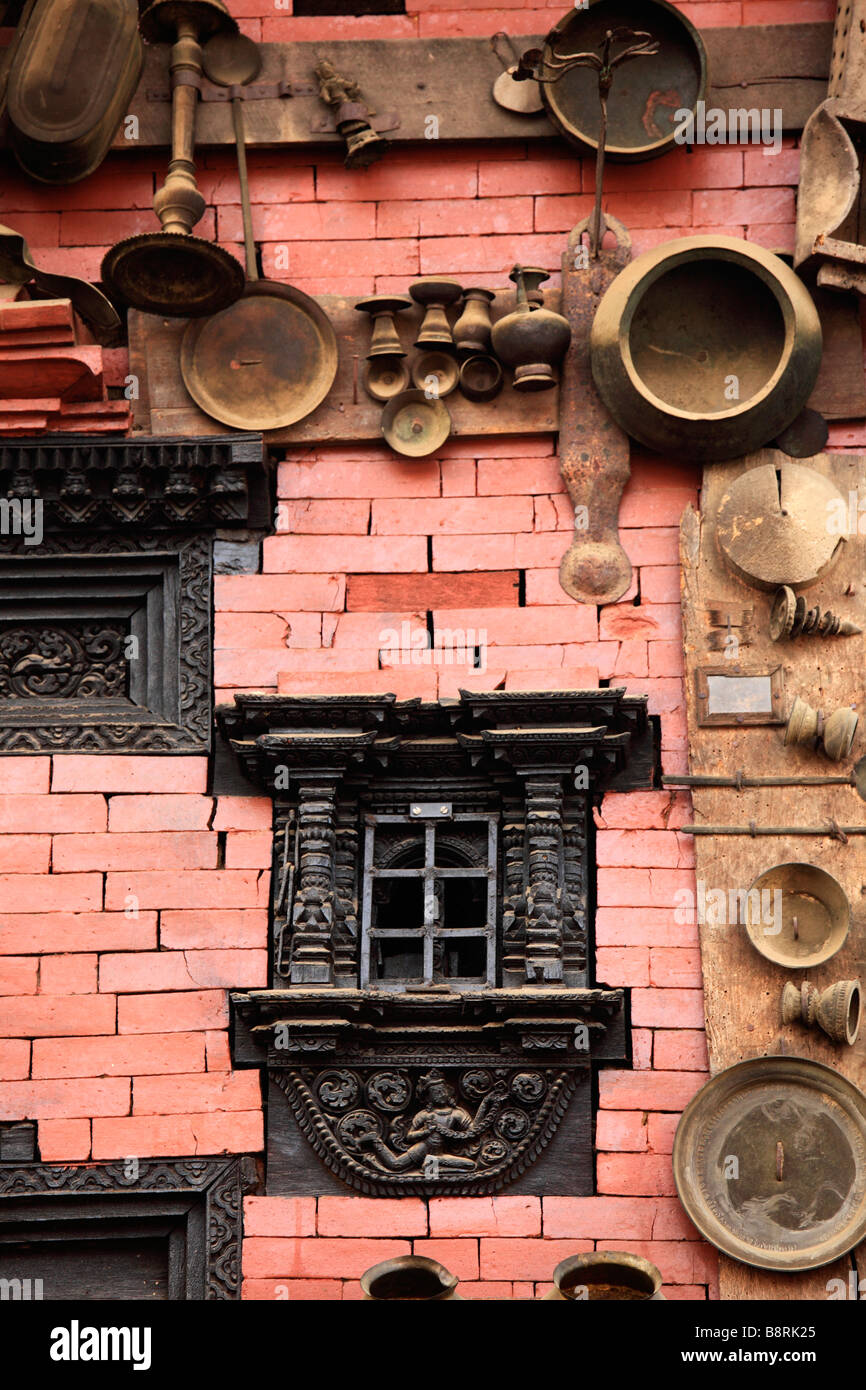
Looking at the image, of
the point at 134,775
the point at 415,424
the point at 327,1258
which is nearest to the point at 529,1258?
the point at 327,1258

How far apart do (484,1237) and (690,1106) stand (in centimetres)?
98

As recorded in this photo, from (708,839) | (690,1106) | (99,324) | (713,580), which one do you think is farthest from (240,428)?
(690,1106)

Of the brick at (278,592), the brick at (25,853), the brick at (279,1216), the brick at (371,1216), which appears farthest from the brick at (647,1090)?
the brick at (25,853)

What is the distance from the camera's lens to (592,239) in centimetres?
910

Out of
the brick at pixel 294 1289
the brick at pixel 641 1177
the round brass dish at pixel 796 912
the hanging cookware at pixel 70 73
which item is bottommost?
the brick at pixel 294 1289

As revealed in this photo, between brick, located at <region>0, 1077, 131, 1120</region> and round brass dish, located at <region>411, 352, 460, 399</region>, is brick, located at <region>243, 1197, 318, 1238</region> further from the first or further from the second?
round brass dish, located at <region>411, 352, 460, 399</region>

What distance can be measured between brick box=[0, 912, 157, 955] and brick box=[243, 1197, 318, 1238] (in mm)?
1173

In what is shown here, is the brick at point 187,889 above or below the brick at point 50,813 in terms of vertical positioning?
below

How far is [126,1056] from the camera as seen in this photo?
8.36 m

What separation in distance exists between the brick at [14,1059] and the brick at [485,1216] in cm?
177

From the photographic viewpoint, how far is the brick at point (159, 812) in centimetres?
864

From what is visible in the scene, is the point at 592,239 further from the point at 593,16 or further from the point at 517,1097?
the point at 517,1097

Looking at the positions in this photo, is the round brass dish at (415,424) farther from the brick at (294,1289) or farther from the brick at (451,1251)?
the brick at (294,1289)

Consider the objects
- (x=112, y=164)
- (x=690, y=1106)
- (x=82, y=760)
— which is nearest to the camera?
(x=690, y=1106)
